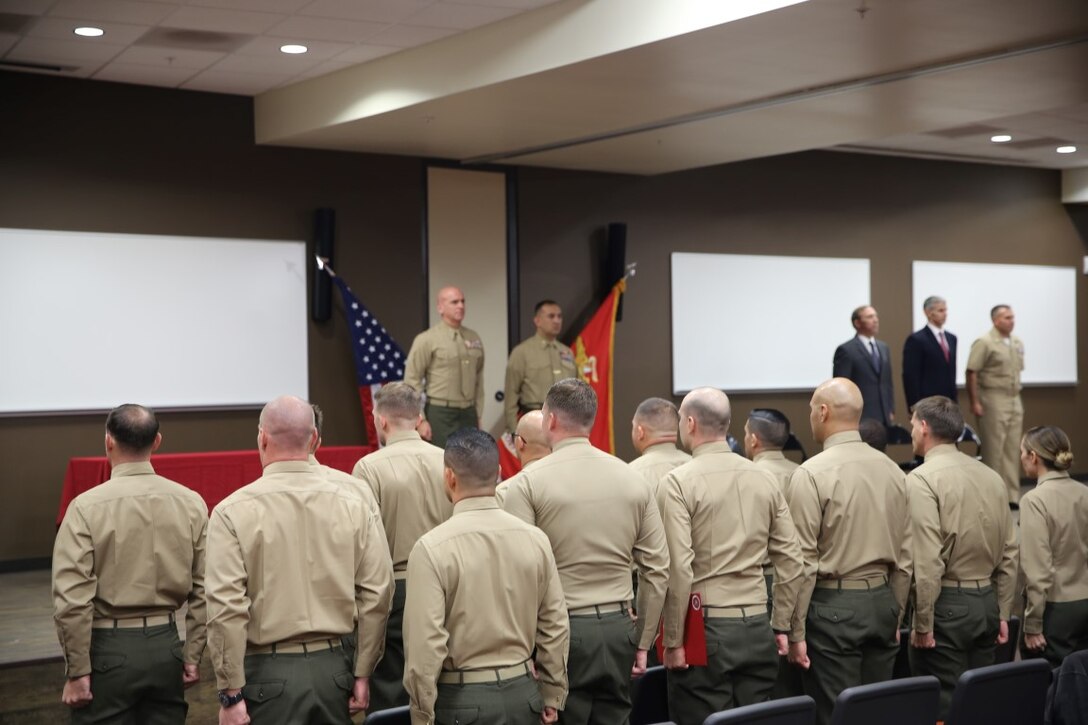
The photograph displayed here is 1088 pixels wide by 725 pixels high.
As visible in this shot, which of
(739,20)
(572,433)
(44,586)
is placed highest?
(739,20)

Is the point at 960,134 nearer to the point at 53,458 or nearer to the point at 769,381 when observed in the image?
the point at 769,381

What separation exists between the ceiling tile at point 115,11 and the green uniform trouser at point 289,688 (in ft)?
14.4

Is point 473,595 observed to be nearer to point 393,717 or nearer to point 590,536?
point 393,717

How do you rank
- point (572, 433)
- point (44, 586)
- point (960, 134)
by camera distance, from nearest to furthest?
point (572, 433)
point (44, 586)
point (960, 134)

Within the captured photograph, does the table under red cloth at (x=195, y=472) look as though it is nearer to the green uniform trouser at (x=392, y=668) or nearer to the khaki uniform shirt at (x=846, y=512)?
the green uniform trouser at (x=392, y=668)

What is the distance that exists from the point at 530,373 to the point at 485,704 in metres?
6.38

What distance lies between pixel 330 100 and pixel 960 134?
6.09m

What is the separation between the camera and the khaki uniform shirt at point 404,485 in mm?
4500

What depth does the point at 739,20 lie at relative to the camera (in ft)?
19.1

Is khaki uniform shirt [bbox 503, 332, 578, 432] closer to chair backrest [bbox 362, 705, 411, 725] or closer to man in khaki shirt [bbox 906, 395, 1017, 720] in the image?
man in khaki shirt [bbox 906, 395, 1017, 720]

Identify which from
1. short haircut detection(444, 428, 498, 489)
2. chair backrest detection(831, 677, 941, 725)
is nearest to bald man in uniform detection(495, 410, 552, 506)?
short haircut detection(444, 428, 498, 489)

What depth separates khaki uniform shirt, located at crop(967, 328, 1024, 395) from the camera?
10.7 meters

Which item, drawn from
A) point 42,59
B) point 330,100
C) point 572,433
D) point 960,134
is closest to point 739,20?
point 572,433

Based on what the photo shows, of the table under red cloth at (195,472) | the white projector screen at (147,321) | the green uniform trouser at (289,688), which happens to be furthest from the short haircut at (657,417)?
the white projector screen at (147,321)
